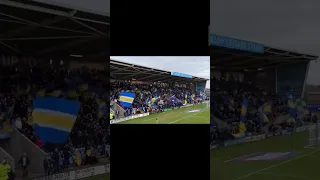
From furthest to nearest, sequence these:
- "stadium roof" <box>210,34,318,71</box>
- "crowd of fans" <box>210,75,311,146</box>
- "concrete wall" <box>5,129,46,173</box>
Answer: "crowd of fans" <box>210,75,311,146</box> < "stadium roof" <box>210,34,318,71</box> < "concrete wall" <box>5,129,46,173</box>

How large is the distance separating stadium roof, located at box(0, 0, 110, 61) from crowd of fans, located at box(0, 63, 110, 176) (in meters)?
1.05

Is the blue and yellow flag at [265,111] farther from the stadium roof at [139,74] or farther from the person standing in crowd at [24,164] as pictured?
the person standing in crowd at [24,164]

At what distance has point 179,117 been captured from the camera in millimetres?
38188

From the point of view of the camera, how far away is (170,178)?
40.3 feet

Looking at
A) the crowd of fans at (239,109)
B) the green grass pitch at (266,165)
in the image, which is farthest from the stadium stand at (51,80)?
the crowd of fans at (239,109)

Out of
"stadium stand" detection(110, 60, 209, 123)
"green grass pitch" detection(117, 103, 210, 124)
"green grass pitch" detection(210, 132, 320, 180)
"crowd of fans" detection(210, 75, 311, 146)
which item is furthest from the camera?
"green grass pitch" detection(117, 103, 210, 124)

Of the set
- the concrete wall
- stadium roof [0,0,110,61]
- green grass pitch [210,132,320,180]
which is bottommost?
green grass pitch [210,132,320,180]

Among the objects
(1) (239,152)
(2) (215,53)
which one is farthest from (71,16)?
(2) (215,53)

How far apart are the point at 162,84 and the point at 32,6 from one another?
28.5 meters

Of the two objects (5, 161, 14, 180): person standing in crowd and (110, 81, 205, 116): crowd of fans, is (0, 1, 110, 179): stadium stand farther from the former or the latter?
(110, 81, 205, 116): crowd of fans

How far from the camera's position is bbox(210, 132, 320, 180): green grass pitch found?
14.2 metres

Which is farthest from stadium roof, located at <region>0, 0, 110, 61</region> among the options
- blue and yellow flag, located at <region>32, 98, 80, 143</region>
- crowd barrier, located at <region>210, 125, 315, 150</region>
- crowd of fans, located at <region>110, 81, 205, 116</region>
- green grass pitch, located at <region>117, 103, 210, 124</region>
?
green grass pitch, located at <region>117, 103, 210, 124</region>

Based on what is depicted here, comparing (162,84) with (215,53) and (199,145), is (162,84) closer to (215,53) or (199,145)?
Result: (215,53)

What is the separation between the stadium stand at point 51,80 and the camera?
45.3ft
